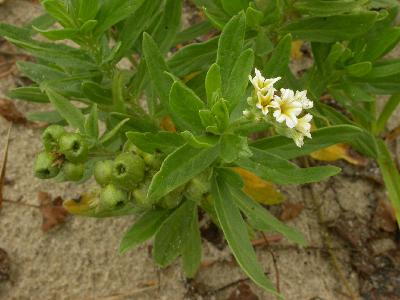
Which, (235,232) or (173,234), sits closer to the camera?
(235,232)

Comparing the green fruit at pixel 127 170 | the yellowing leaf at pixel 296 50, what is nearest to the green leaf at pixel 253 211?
the green fruit at pixel 127 170

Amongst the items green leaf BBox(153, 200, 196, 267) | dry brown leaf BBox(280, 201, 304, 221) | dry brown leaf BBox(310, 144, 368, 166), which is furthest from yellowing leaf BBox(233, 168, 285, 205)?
green leaf BBox(153, 200, 196, 267)

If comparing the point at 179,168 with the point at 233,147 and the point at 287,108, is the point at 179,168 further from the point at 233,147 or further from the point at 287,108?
the point at 287,108

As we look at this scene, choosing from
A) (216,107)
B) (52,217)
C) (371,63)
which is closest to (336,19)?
(371,63)

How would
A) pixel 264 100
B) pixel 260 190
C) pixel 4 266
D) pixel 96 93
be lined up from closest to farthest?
pixel 264 100
pixel 96 93
pixel 4 266
pixel 260 190

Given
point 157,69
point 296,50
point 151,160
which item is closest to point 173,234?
point 151,160

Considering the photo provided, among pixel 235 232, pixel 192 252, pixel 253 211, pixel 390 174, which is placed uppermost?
pixel 235 232
